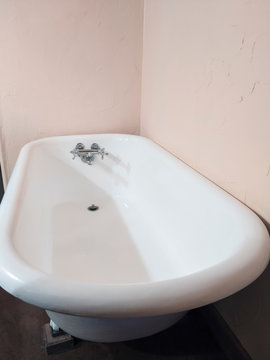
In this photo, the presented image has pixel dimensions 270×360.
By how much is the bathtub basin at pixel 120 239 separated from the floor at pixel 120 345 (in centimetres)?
23

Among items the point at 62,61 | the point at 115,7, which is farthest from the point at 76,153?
the point at 115,7

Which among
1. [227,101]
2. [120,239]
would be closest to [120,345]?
[120,239]

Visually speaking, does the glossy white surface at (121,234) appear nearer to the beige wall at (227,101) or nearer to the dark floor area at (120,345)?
the beige wall at (227,101)

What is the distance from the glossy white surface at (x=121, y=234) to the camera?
578 mm

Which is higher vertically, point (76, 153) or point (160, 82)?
point (160, 82)

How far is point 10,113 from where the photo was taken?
5.49ft

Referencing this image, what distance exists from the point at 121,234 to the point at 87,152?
0.53 metres

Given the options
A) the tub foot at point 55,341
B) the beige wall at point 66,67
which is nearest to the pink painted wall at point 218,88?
the beige wall at point 66,67

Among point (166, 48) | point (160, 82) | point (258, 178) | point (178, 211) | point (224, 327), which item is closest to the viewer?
point (258, 178)

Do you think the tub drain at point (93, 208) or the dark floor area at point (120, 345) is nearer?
the dark floor area at point (120, 345)

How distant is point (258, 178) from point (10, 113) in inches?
54.6

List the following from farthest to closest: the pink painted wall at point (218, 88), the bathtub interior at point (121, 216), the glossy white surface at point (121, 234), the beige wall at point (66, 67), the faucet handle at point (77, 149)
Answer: the faucet handle at point (77, 149)
the beige wall at point (66, 67)
the bathtub interior at point (121, 216)
the pink painted wall at point (218, 88)
the glossy white surface at point (121, 234)

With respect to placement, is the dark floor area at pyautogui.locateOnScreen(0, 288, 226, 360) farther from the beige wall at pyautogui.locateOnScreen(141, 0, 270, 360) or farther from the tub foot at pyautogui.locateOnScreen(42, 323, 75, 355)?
the beige wall at pyautogui.locateOnScreen(141, 0, 270, 360)

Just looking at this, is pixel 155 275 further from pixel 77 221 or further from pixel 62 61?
pixel 62 61
